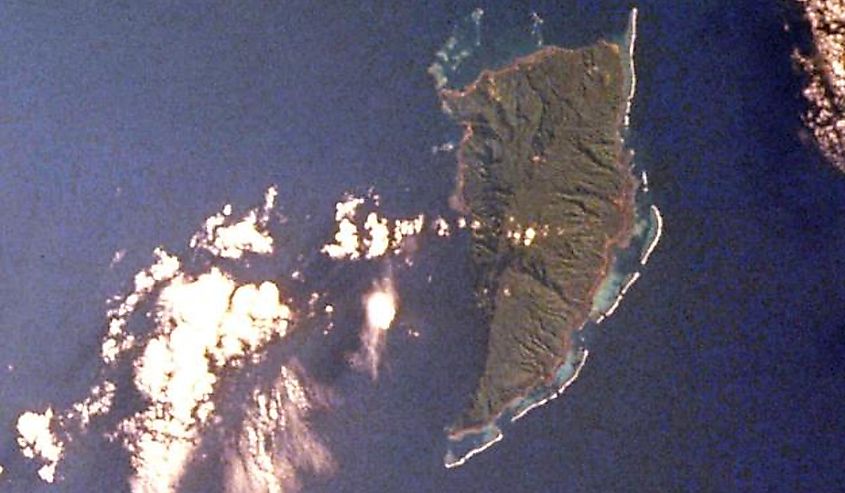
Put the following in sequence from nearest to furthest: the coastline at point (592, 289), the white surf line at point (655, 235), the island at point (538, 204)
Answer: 1. the white surf line at point (655, 235)
2. the coastline at point (592, 289)
3. the island at point (538, 204)

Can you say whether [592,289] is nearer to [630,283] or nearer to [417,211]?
[630,283]

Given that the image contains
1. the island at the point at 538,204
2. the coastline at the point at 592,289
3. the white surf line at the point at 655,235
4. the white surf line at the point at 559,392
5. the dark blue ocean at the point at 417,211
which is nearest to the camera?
the dark blue ocean at the point at 417,211

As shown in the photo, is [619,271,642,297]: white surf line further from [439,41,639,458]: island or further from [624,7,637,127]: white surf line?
[624,7,637,127]: white surf line

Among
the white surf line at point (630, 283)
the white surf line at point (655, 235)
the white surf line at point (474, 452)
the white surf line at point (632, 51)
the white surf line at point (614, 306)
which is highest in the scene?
the white surf line at point (632, 51)

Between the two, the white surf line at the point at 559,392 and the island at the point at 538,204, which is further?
the white surf line at the point at 559,392

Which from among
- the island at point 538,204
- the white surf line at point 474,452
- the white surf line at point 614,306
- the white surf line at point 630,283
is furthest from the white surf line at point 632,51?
the white surf line at point 474,452

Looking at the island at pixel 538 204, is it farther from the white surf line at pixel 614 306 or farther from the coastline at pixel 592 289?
the white surf line at pixel 614 306
